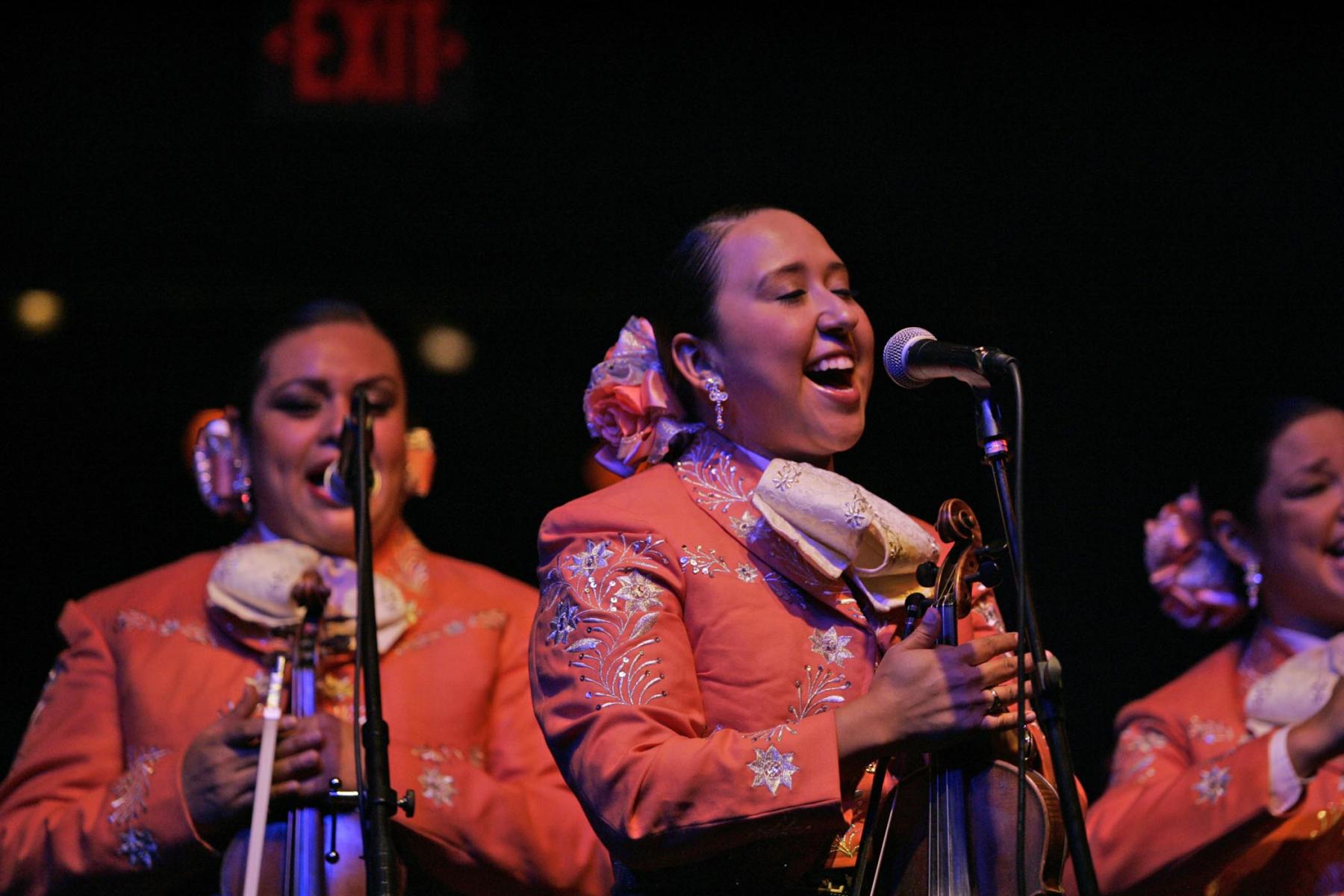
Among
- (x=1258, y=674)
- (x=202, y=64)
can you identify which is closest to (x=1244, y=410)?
(x=1258, y=674)

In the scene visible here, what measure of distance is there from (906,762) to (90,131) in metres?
3.27

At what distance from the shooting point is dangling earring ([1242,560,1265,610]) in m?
3.77

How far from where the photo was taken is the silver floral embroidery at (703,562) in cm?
239

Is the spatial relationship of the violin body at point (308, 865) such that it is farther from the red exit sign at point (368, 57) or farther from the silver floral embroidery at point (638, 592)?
the red exit sign at point (368, 57)

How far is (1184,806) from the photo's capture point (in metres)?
3.32

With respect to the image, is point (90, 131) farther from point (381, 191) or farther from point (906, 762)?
point (906, 762)

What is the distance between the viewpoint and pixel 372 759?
2242mm

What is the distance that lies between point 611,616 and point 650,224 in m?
2.44

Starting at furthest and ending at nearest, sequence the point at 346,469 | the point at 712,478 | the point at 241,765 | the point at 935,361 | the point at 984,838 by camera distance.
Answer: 1. the point at 241,765
2. the point at 346,469
3. the point at 712,478
4. the point at 935,361
5. the point at 984,838

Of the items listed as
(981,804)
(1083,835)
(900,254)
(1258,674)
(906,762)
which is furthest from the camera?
(900,254)

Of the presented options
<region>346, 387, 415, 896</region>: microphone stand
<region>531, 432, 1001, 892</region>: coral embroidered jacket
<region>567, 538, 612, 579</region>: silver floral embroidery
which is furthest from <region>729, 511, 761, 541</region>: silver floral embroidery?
<region>346, 387, 415, 896</region>: microphone stand

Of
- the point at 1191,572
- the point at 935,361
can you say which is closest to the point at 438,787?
the point at 935,361

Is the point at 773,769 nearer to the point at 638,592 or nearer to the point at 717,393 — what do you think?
the point at 638,592

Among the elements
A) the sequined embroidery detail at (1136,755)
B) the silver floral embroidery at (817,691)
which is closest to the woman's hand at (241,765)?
the silver floral embroidery at (817,691)
